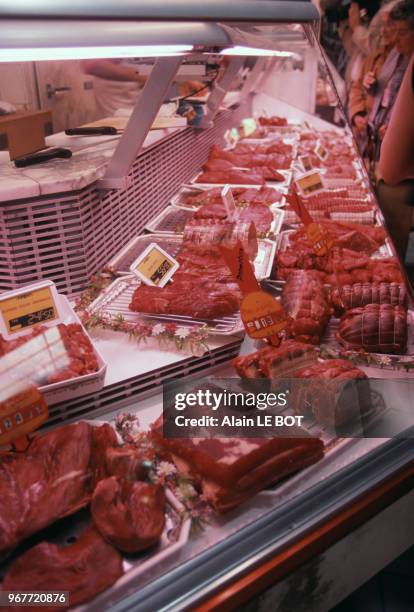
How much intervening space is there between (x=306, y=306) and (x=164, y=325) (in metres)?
0.60

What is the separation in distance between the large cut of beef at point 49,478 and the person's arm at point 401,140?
164 centimetres

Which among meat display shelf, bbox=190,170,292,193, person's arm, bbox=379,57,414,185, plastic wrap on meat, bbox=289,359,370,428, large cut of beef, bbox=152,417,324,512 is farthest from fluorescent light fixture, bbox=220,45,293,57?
large cut of beef, bbox=152,417,324,512

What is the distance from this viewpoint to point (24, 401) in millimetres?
1400

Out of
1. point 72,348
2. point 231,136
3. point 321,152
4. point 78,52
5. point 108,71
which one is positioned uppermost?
point 108,71

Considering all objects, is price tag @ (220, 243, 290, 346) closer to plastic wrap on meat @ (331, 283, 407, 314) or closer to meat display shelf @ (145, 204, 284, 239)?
plastic wrap on meat @ (331, 283, 407, 314)

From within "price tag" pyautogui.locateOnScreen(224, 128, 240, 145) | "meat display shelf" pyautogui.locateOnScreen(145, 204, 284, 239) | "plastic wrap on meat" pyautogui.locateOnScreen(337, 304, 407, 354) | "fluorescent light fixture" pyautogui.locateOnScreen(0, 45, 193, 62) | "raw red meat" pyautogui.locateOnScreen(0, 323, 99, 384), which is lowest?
"plastic wrap on meat" pyautogui.locateOnScreen(337, 304, 407, 354)

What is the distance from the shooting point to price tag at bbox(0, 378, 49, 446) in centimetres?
137

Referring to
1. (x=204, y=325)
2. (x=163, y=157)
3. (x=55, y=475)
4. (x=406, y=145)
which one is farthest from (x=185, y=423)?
(x=163, y=157)

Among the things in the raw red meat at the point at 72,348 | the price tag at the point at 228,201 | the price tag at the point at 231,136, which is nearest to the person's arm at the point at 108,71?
the price tag at the point at 231,136

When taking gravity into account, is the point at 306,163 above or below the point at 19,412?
above

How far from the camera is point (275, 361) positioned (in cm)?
177

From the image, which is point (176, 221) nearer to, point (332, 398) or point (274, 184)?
point (274, 184)

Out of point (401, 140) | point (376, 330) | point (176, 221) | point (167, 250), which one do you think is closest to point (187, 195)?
point (176, 221)

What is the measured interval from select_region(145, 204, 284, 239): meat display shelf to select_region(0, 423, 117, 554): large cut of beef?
1756 mm
